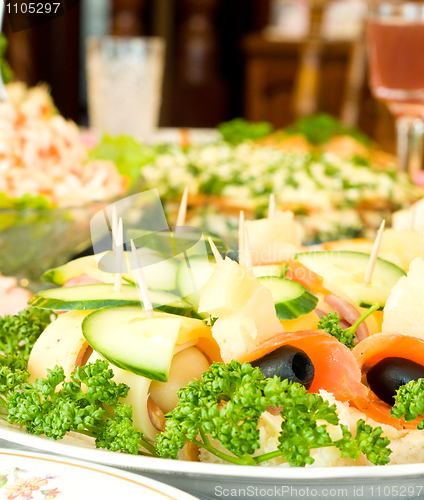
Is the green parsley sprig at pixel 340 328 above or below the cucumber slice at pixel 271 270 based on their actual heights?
below

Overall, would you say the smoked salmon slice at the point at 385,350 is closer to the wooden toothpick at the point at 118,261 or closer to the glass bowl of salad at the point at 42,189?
the wooden toothpick at the point at 118,261

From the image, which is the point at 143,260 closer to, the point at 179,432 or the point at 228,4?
the point at 179,432

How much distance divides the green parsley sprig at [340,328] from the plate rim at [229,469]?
247mm

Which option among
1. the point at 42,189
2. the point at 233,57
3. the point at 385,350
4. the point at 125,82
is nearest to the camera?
the point at 385,350

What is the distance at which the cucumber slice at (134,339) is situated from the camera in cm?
73

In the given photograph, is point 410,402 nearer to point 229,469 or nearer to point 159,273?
point 229,469

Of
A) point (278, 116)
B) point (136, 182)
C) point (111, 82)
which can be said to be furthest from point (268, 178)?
point (278, 116)

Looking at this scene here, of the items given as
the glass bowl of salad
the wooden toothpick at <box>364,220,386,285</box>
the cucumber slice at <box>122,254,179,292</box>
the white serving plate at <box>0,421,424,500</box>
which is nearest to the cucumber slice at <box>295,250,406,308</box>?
the wooden toothpick at <box>364,220,386,285</box>

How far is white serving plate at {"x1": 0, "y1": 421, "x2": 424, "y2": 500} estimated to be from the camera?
2.04 feet

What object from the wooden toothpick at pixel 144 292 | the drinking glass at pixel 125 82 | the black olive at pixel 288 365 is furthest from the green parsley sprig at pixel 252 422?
the drinking glass at pixel 125 82

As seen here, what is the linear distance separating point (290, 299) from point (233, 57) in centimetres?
651

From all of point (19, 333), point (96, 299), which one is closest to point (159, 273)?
point (96, 299)

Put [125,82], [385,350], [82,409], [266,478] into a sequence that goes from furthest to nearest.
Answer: [125,82]
[385,350]
[82,409]
[266,478]

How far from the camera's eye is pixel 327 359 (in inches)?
32.0
